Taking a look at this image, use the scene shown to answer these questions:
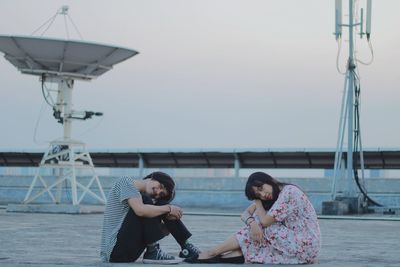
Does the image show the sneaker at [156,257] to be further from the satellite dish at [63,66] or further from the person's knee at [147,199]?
the satellite dish at [63,66]

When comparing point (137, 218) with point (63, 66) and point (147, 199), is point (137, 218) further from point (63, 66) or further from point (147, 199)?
point (63, 66)

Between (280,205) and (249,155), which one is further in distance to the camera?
(249,155)

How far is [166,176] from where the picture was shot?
7.65 m

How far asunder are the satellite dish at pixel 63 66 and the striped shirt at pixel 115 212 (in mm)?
13989

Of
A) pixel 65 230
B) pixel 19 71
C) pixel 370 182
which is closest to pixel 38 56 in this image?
pixel 19 71

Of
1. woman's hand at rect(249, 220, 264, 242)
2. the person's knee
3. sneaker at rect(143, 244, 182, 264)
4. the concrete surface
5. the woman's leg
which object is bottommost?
the concrete surface

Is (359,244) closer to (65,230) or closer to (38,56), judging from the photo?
(65,230)

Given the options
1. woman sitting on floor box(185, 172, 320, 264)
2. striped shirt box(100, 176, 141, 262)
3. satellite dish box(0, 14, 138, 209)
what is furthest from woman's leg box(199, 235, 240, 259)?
satellite dish box(0, 14, 138, 209)

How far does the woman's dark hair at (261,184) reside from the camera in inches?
293

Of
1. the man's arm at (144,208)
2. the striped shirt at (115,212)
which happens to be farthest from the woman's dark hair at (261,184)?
the striped shirt at (115,212)

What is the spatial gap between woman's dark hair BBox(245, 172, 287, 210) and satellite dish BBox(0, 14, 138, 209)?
14588mm

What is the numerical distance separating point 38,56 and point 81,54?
3.83 ft

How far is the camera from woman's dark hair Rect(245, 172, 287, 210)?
7434mm

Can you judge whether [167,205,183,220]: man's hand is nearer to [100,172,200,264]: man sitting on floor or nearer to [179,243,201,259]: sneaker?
[100,172,200,264]: man sitting on floor
